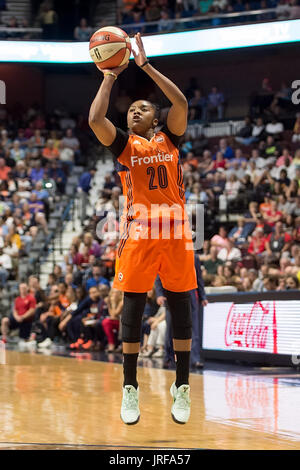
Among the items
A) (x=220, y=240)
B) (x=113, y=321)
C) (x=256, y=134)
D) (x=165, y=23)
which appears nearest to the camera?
(x=113, y=321)

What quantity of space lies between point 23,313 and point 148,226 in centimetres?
1049

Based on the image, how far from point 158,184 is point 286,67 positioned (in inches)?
684

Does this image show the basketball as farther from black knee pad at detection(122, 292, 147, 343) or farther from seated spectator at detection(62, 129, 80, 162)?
seated spectator at detection(62, 129, 80, 162)

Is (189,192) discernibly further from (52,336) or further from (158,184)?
(158,184)

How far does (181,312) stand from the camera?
519cm

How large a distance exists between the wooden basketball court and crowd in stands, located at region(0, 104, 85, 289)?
327 inches

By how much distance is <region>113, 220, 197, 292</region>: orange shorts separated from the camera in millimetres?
4984

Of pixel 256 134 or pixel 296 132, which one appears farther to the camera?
pixel 256 134

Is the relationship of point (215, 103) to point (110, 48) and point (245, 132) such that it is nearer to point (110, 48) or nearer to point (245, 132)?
point (245, 132)

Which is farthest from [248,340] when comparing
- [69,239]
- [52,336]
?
[69,239]

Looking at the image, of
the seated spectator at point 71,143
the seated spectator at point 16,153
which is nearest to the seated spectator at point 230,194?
the seated spectator at point 71,143

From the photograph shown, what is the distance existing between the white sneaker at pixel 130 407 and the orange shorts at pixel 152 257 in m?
0.67

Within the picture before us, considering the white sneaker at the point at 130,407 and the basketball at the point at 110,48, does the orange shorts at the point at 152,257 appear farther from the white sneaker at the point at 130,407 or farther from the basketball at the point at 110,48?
the basketball at the point at 110,48

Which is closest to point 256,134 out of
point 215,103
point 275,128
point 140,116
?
point 275,128
